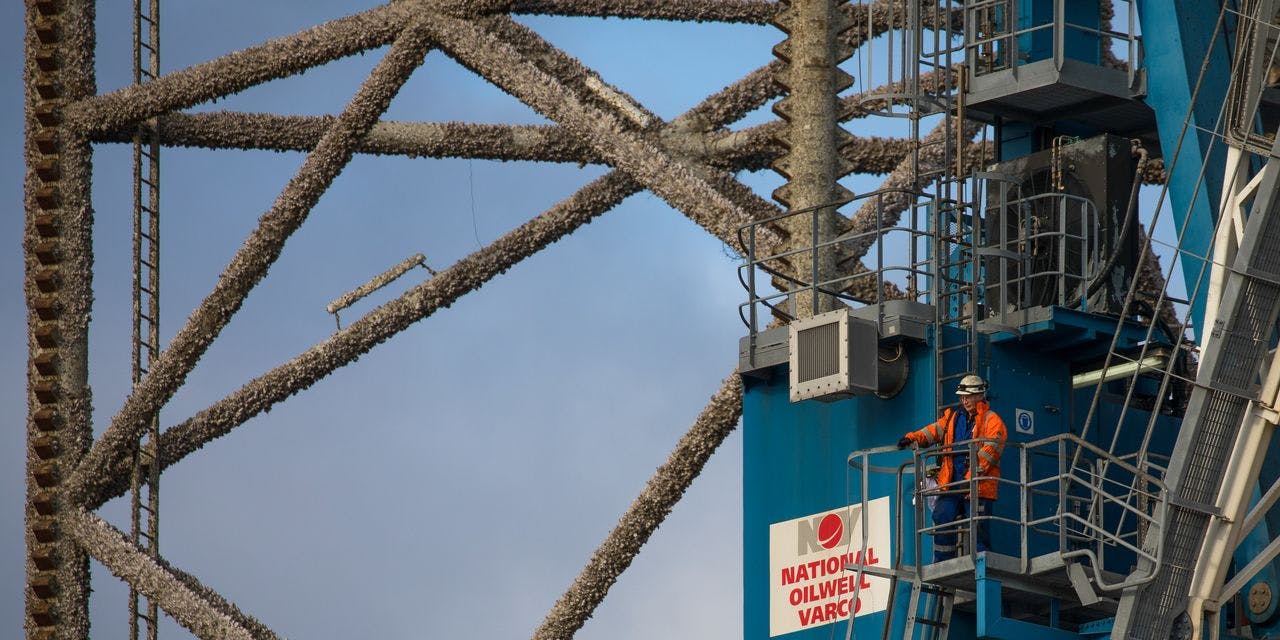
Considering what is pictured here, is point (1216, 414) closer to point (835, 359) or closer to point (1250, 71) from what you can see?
point (1250, 71)

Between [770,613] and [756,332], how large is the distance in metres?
2.38

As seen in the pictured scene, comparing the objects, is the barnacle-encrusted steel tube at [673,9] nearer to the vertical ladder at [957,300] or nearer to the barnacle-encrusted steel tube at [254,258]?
the barnacle-encrusted steel tube at [254,258]

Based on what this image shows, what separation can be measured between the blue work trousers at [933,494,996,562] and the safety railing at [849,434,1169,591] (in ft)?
0.13

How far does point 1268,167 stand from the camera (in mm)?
22922

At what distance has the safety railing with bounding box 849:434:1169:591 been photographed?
863 inches

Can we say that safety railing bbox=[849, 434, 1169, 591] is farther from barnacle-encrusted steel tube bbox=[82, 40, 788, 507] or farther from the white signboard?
barnacle-encrusted steel tube bbox=[82, 40, 788, 507]

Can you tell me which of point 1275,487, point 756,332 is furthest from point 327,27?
point 1275,487

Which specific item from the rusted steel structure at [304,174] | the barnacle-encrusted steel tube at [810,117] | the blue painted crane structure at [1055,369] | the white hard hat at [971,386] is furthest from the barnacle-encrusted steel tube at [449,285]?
the white hard hat at [971,386]

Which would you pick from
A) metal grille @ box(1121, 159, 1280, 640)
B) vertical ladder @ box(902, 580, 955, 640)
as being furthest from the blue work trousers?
metal grille @ box(1121, 159, 1280, 640)

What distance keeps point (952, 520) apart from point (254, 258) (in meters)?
11.7

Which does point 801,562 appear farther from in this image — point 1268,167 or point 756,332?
point 1268,167

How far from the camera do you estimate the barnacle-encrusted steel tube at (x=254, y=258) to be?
1245 inches

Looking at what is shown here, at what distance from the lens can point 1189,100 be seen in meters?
24.7

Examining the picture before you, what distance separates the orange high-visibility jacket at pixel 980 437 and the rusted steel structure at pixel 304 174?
6.36 metres
